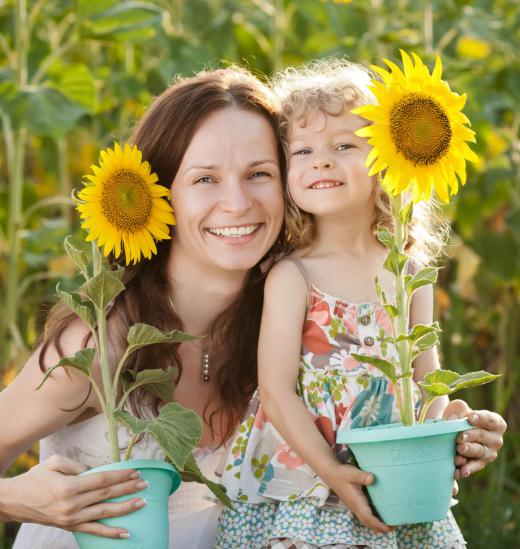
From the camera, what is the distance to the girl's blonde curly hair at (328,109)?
7.14ft

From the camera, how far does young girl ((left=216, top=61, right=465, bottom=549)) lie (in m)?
2.09

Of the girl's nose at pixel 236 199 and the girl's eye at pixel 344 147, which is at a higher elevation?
the girl's eye at pixel 344 147

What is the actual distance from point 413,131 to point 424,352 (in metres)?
0.63

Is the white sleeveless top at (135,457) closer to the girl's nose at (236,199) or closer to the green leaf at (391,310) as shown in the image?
the girl's nose at (236,199)

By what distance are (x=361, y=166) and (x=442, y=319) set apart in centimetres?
207

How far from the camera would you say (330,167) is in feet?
7.02

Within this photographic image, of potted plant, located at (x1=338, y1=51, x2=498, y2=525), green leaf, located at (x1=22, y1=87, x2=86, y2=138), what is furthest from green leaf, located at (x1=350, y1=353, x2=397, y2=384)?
green leaf, located at (x1=22, y1=87, x2=86, y2=138)

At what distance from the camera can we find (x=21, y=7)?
135 inches

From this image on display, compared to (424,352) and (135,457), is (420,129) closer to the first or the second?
(424,352)

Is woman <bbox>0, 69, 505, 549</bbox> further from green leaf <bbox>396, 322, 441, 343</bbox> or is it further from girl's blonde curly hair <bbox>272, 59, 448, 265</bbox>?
green leaf <bbox>396, 322, 441, 343</bbox>

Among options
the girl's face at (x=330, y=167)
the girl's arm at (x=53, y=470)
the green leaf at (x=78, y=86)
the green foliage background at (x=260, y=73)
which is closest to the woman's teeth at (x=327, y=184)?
the girl's face at (x=330, y=167)

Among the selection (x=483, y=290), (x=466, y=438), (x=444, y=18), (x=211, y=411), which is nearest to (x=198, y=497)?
(x=211, y=411)

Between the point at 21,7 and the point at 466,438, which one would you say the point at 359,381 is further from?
the point at 21,7

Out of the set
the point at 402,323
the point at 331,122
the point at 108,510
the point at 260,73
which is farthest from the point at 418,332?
the point at 260,73
